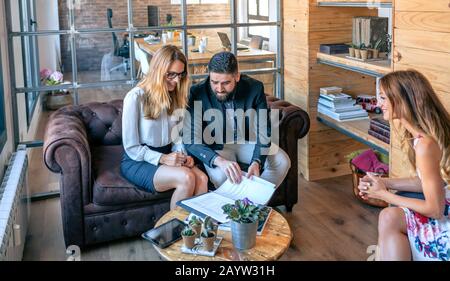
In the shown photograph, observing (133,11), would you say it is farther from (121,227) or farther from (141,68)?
(121,227)

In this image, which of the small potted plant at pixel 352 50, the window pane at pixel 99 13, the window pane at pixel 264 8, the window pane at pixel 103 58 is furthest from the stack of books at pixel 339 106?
the window pane at pixel 99 13

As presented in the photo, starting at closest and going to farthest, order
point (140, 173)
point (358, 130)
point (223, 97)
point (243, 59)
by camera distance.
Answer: point (140, 173), point (223, 97), point (358, 130), point (243, 59)

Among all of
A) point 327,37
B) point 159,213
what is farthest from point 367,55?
point 159,213

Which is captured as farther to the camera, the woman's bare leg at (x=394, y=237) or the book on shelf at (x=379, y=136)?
the book on shelf at (x=379, y=136)

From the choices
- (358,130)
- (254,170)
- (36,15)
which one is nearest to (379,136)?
(358,130)

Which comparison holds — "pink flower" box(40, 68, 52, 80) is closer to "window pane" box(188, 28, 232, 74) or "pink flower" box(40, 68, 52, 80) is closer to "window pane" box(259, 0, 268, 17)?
"window pane" box(188, 28, 232, 74)

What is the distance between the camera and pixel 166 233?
2037 mm

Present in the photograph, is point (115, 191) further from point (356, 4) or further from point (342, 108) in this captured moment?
point (356, 4)

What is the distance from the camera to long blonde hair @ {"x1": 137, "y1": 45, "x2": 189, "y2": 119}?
276 cm

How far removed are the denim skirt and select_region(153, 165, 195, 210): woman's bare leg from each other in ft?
0.10

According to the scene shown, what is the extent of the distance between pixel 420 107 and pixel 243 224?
81cm

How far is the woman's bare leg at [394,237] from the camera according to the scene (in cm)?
200

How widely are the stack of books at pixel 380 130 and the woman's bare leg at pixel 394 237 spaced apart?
1.11 m

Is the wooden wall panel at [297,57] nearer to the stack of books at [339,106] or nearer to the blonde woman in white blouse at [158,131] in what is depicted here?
the stack of books at [339,106]
